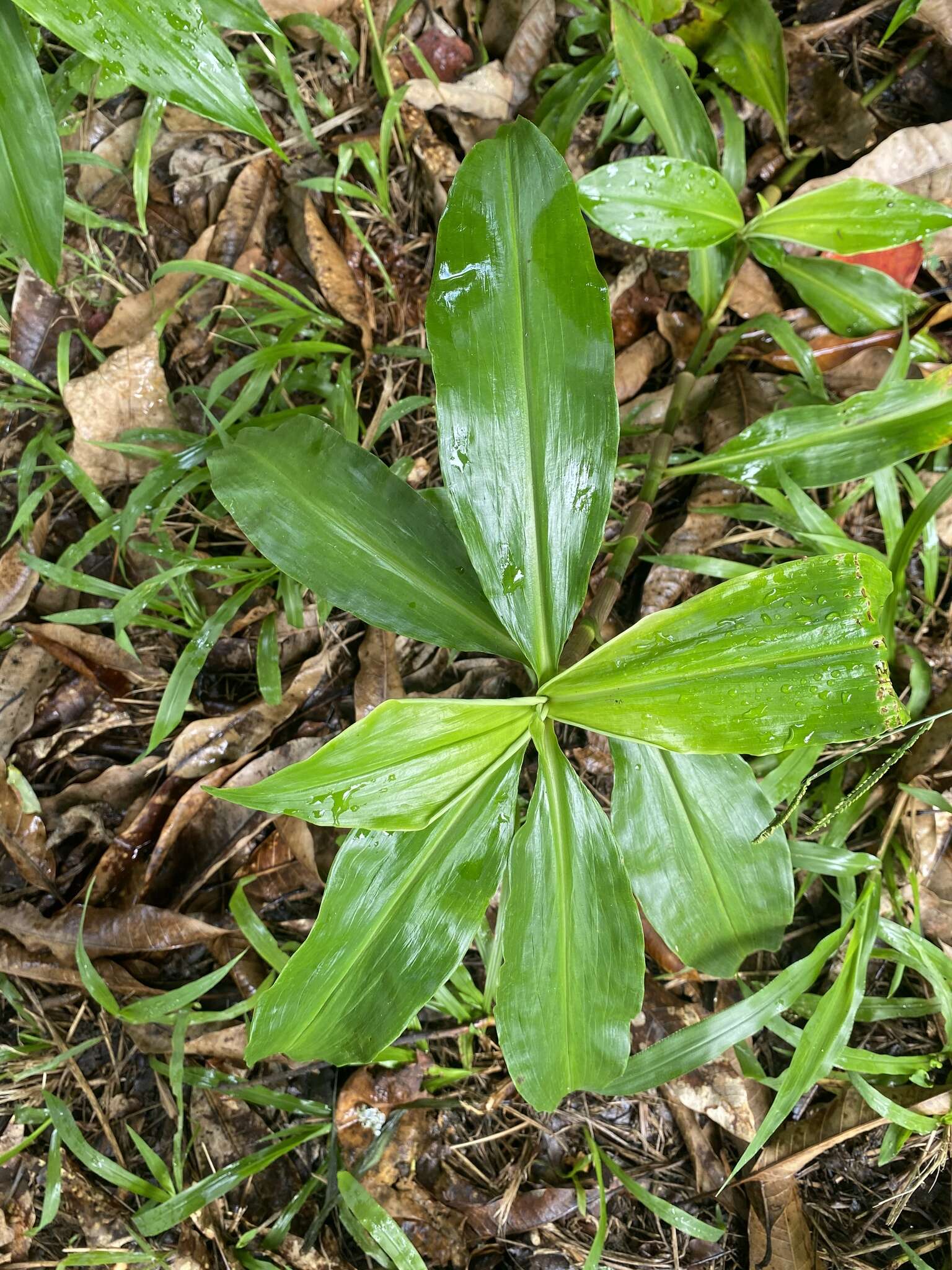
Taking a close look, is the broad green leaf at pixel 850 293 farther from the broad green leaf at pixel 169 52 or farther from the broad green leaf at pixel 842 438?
the broad green leaf at pixel 169 52

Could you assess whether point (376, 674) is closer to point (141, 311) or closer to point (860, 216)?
point (141, 311)

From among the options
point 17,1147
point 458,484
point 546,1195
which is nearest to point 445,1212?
point 546,1195

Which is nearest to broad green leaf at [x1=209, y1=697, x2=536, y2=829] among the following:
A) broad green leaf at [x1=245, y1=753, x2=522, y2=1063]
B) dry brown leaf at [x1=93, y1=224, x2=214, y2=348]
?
broad green leaf at [x1=245, y1=753, x2=522, y2=1063]

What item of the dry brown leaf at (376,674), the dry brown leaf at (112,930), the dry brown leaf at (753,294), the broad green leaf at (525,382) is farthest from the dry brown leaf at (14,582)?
the dry brown leaf at (753,294)

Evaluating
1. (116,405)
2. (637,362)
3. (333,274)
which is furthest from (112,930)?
(637,362)

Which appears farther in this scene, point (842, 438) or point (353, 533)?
point (842, 438)

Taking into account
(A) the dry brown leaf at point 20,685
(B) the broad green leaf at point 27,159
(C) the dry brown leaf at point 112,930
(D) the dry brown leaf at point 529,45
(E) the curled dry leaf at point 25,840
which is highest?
(B) the broad green leaf at point 27,159
